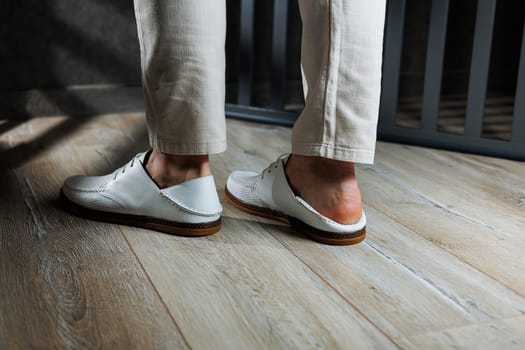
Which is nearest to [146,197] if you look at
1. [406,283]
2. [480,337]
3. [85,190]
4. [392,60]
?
[85,190]

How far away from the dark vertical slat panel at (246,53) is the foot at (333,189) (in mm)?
886

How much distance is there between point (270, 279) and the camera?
80 cm

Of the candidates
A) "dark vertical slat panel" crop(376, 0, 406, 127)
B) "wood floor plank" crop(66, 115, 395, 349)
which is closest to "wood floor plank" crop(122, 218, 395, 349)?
"wood floor plank" crop(66, 115, 395, 349)

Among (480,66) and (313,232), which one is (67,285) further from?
(480,66)

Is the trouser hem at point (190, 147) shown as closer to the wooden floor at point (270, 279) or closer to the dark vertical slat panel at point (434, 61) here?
the wooden floor at point (270, 279)

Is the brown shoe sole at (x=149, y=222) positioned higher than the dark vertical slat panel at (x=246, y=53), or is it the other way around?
the dark vertical slat panel at (x=246, y=53)

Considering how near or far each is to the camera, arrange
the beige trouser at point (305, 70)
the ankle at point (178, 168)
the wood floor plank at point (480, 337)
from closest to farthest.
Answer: the wood floor plank at point (480, 337)
the beige trouser at point (305, 70)
the ankle at point (178, 168)

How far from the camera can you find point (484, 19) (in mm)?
1421

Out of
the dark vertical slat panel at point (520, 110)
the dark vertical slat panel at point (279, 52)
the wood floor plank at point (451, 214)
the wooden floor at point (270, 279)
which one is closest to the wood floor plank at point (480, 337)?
the wooden floor at point (270, 279)

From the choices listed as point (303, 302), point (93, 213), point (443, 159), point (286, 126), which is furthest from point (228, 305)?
point (286, 126)

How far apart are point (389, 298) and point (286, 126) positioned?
3.21 feet

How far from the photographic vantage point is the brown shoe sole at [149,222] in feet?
3.01

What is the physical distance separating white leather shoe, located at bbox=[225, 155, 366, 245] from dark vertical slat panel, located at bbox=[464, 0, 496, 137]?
0.67 m

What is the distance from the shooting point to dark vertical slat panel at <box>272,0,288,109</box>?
1663 mm
